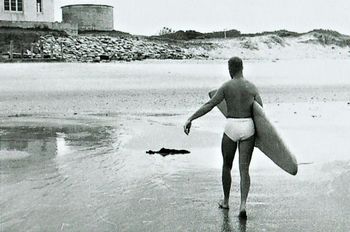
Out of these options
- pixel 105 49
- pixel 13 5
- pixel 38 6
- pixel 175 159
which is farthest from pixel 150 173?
pixel 38 6

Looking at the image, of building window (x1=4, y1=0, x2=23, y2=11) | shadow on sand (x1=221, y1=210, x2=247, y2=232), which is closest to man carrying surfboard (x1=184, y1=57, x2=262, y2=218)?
shadow on sand (x1=221, y1=210, x2=247, y2=232)

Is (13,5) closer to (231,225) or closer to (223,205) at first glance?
(223,205)

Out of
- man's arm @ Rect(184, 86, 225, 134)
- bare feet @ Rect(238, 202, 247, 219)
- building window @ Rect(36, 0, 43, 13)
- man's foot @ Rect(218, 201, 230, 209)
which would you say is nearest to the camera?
bare feet @ Rect(238, 202, 247, 219)

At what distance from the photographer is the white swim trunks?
20.5 feet

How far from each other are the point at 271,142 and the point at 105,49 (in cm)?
4760

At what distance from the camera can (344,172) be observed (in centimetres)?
845

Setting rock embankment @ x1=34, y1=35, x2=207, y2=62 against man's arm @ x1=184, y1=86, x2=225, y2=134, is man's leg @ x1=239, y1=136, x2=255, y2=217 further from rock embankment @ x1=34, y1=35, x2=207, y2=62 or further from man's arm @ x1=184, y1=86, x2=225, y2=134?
rock embankment @ x1=34, y1=35, x2=207, y2=62

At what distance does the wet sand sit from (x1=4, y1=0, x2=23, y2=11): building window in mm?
39053

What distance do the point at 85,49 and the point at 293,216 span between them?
4650 centimetres

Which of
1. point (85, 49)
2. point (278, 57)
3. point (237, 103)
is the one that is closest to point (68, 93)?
point (237, 103)

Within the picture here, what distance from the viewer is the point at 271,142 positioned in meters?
6.23

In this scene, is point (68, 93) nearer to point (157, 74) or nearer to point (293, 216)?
point (157, 74)

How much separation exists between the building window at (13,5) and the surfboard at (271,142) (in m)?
52.5

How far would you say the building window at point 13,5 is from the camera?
55.5m
